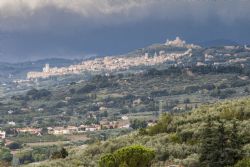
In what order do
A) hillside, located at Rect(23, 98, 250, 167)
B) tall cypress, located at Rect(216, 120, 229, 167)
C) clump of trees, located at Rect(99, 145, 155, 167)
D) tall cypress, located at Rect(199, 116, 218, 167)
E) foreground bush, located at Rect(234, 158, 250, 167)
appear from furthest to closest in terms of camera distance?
1. hillside, located at Rect(23, 98, 250, 167)
2. clump of trees, located at Rect(99, 145, 155, 167)
3. tall cypress, located at Rect(199, 116, 218, 167)
4. tall cypress, located at Rect(216, 120, 229, 167)
5. foreground bush, located at Rect(234, 158, 250, 167)

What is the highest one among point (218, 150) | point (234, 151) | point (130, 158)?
point (218, 150)

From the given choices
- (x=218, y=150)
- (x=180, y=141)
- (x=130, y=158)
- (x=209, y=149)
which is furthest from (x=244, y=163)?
(x=180, y=141)

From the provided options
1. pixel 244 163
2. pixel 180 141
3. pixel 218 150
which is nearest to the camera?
pixel 244 163

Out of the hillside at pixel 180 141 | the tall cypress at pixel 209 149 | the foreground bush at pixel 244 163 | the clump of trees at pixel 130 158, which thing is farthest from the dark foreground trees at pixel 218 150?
the clump of trees at pixel 130 158

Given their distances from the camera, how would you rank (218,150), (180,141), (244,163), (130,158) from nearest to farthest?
(244,163) < (218,150) < (130,158) < (180,141)

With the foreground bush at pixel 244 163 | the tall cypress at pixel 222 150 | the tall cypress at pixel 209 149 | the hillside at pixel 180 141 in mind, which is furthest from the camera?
the hillside at pixel 180 141

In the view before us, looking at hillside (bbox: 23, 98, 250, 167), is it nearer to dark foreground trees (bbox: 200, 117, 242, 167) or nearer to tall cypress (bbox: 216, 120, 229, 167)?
dark foreground trees (bbox: 200, 117, 242, 167)

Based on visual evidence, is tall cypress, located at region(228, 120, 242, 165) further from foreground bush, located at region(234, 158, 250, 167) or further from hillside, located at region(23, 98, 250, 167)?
foreground bush, located at region(234, 158, 250, 167)

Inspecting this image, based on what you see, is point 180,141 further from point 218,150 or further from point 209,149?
point 218,150

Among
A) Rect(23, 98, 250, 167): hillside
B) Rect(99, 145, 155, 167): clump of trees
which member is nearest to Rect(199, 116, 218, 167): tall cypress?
Rect(23, 98, 250, 167): hillside

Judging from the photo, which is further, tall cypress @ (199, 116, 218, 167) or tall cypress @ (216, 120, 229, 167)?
tall cypress @ (199, 116, 218, 167)

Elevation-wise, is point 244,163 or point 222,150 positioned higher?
point 222,150

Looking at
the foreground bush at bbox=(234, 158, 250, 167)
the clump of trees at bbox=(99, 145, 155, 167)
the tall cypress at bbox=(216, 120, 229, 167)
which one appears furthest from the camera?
→ the clump of trees at bbox=(99, 145, 155, 167)

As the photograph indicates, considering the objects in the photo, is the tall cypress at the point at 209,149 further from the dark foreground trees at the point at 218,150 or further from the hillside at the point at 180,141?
the hillside at the point at 180,141
